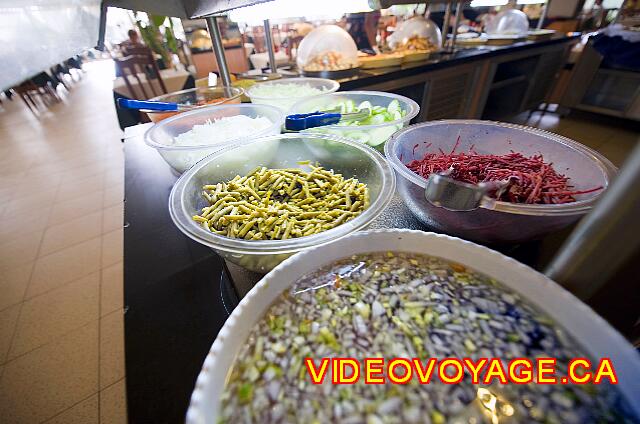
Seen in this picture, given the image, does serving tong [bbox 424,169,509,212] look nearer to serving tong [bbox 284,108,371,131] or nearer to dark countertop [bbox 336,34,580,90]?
serving tong [bbox 284,108,371,131]

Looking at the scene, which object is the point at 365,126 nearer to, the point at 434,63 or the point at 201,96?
the point at 201,96

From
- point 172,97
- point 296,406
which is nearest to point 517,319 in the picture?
point 296,406

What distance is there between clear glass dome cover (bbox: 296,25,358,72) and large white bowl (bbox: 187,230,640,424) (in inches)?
66.9

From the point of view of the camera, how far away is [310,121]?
892mm

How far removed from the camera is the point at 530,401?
0.31 metres

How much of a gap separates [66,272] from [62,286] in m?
0.14

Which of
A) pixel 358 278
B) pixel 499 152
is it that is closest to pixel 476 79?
pixel 499 152

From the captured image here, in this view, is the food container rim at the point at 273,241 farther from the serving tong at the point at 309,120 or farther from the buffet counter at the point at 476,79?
the buffet counter at the point at 476,79

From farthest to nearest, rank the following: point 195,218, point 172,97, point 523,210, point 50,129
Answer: point 50,129 < point 172,97 < point 195,218 < point 523,210

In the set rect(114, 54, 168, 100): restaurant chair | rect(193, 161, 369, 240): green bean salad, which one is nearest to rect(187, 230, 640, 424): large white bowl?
rect(193, 161, 369, 240): green bean salad

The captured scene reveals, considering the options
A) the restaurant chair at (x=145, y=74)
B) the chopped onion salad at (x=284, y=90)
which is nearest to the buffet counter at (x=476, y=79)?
the chopped onion salad at (x=284, y=90)

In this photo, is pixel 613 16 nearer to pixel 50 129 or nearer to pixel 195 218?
pixel 195 218

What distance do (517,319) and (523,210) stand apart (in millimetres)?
209

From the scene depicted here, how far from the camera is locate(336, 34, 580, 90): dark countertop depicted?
176 cm
